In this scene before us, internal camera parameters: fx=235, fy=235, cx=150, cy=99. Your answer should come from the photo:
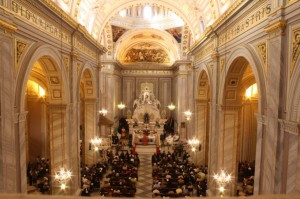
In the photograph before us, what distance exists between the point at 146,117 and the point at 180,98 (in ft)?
18.0

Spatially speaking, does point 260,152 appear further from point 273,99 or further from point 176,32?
point 176,32

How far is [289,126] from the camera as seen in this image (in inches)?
212

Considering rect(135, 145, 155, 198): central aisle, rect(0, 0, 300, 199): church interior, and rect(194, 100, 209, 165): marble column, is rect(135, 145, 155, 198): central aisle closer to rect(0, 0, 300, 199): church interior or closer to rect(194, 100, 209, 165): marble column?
rect(0, 0, 300, 199): church interior

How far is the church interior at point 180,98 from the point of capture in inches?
228

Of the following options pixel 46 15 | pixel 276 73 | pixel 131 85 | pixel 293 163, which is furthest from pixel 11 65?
pixel 131 85

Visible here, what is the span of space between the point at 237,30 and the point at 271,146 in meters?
4.76

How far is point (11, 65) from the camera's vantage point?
6.09 metres

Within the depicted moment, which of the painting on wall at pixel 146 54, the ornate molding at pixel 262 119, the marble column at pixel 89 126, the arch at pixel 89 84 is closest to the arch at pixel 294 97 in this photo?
the ornate molding at pixel 262 119

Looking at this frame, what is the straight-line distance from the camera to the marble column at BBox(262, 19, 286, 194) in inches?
226

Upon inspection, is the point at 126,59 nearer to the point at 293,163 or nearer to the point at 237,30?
the point at 237,30

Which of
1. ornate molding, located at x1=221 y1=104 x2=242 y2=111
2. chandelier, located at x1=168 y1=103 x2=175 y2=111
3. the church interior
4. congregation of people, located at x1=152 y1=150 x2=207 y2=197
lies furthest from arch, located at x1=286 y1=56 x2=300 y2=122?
chandelier, located at x1=168 y1=103 x2=175 y2=111

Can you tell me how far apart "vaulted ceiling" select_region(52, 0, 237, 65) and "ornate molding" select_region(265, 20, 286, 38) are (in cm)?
413

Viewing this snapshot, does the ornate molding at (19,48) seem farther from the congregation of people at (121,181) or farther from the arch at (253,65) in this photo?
the congregation of people at (121,181)

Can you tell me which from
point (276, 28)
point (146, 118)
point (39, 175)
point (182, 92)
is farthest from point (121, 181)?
point (146, 118)
